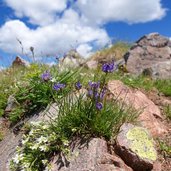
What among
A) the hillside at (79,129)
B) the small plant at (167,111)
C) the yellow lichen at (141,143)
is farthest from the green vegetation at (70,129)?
the small plant at (167,111)

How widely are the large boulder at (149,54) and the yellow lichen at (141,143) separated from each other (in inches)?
367

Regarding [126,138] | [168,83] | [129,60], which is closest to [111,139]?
[126,138]

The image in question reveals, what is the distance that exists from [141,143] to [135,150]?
0.63ft

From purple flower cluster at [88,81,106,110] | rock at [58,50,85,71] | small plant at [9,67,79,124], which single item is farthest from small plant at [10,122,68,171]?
rock at [58,50,85,71]

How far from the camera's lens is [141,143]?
19.0ft

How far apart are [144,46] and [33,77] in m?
Result: 10.5

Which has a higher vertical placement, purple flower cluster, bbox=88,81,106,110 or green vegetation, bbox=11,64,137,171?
purple flower cluster, bbox=88,81,106,110

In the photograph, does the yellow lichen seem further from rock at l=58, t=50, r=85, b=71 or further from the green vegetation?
rock at l=58, t=50, r=85, b=71

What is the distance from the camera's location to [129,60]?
16.9 metres

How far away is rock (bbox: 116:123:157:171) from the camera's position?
222 inches

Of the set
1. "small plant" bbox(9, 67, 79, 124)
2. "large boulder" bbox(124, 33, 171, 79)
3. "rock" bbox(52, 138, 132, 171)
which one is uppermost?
"large boulder" bbox(124, 33, 171, 79)

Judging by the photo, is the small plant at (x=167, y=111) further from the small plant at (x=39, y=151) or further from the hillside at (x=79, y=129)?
the small plant at (x=39, y=151)

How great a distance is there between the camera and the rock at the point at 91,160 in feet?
17.9

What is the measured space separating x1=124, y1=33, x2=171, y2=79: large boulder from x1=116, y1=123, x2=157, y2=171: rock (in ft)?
31.0
